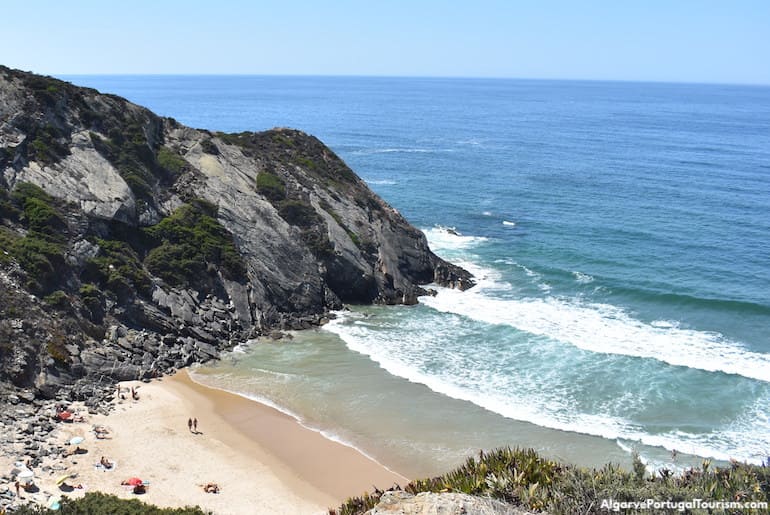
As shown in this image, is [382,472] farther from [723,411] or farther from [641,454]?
[723,411]

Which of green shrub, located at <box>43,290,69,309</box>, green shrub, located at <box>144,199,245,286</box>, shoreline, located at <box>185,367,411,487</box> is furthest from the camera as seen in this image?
green shrub, located at <box>144,199,245,286</box>

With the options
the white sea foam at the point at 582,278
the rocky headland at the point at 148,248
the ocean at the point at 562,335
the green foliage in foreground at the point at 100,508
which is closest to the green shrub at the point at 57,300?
the rocky headland at the point at 148,248

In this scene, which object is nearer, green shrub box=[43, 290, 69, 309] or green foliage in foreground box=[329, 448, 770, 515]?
green foliage in foreground box=[329, 448, 770, 515]

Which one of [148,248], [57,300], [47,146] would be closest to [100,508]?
[57,300]

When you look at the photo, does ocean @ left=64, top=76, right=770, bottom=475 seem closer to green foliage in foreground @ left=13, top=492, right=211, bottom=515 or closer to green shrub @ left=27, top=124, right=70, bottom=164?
green foliage in foreground @ left=13, top=492, right=211, bottom=515

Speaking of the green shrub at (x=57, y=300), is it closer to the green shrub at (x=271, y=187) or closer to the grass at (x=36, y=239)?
the grass at (x=36, y=239)

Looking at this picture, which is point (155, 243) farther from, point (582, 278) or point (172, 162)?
point (582, 278)

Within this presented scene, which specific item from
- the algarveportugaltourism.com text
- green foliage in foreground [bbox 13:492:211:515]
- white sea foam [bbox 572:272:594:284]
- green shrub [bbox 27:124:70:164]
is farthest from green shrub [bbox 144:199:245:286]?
the algarveportugaltourism.com text

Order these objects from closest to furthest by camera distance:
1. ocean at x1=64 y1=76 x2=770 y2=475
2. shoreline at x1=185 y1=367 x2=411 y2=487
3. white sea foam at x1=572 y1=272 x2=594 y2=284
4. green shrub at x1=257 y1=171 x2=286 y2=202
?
shoreline at x1=185 y1=367 x2=411 y2=487, ocean at x1=64 y1=76 x2=770 y2=475, green shrub at x1=257 y1=171 x2=286 y2=202, white sea foam at x1=572 y1=272 x2=594 y2=284
